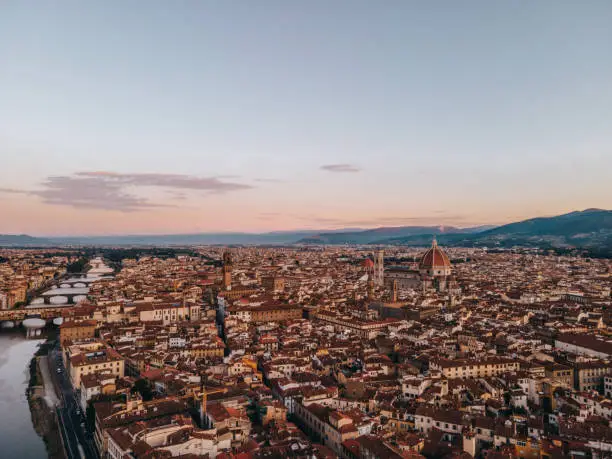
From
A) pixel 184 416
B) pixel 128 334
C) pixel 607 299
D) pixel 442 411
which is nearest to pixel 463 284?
pixel 607 299

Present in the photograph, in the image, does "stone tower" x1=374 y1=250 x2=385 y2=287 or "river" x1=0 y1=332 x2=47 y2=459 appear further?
"stone tower" x1=374 y1=250 x2=385 y2=287

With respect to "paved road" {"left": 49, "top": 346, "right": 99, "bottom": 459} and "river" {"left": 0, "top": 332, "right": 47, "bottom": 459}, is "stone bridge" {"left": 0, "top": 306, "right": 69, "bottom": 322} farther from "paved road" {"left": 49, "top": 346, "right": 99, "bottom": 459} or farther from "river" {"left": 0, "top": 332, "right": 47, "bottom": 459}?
"paved road" {"left": 49, "top": 346, "right": 99, "bottom": 459}

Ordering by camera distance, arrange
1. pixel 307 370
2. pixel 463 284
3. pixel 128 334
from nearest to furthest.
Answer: pixel 307 370, pixel 128 334, pixel 463 284

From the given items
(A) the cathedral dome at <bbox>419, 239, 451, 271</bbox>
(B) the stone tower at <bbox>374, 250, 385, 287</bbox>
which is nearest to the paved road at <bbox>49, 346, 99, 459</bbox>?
(B) the stone tower at <bbox>374, 250, 385, 287</bbox>

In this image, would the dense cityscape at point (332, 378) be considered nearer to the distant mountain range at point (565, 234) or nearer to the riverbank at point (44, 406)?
the riverbank at point (44, 406)

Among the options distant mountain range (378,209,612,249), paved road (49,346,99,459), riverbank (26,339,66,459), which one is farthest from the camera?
distant mountain range (378,209,612,249)

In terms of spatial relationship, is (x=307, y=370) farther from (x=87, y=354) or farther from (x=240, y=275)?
(x=240, y=275)

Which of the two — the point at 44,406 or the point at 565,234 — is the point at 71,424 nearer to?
the point at 44,406

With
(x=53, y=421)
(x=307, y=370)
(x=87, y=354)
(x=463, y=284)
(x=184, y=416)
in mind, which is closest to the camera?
(x=184, y=416)
